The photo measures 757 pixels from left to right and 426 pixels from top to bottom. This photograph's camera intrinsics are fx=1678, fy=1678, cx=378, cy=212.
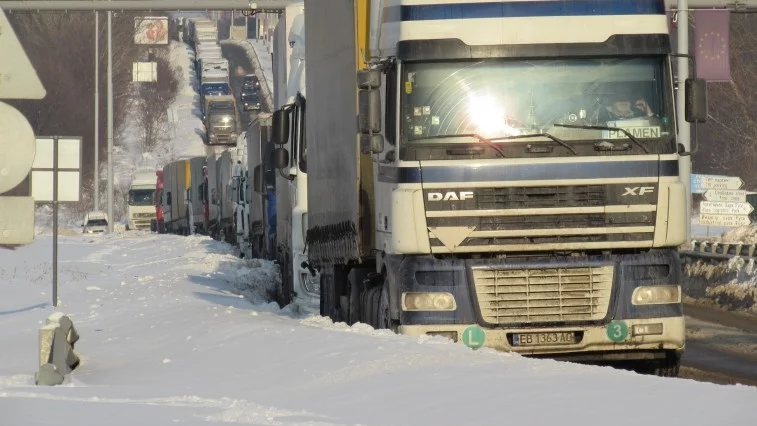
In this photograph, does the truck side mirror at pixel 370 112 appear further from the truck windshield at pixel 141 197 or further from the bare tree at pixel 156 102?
the bare tree at pixel 156 102

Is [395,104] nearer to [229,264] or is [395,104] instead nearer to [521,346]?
[521,346]

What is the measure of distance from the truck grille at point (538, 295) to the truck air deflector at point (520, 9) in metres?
2.09

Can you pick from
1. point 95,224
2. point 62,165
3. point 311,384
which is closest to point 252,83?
point 95,224

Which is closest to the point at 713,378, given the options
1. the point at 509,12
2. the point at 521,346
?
the point at 521,346

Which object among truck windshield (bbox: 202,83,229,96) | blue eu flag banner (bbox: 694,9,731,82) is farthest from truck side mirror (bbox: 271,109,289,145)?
truck windshield (bbox: 202,83,229,96)

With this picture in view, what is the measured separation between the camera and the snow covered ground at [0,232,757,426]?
31.6 feet

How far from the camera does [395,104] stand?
44.4 feet

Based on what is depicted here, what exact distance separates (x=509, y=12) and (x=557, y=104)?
92 cm

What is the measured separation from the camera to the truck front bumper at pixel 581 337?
1332cm

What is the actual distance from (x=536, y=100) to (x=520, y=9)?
841 mm

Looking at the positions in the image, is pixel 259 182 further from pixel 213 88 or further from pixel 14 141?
pixel 213 88

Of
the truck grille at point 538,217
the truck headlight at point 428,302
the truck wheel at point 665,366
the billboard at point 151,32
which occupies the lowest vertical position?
the truck wheel at point 665,366

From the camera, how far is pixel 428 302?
44.0ft

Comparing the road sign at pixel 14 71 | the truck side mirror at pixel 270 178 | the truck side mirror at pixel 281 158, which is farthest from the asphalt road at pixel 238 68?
the road sign at pixel 14 71
